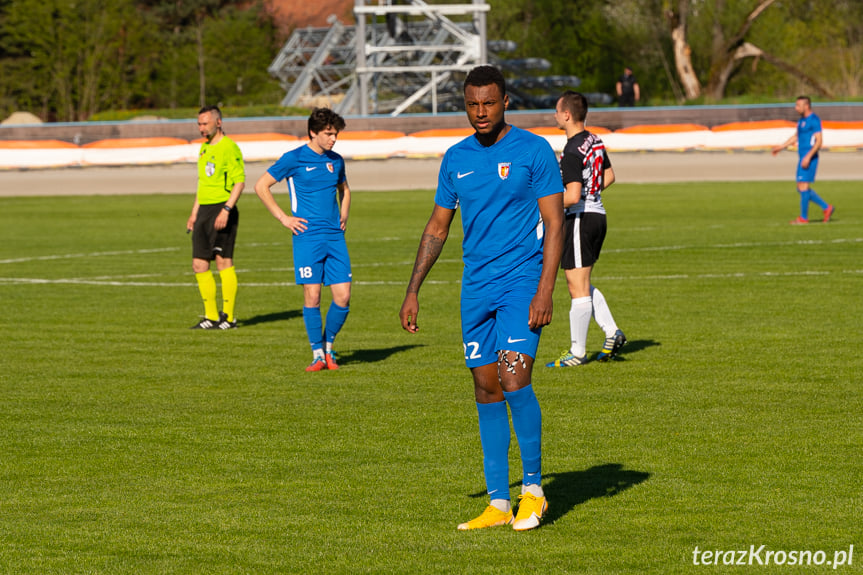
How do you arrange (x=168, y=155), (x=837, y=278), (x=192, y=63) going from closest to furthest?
(x=837, y=278), (x=168, y=155), (x=192, y=63)

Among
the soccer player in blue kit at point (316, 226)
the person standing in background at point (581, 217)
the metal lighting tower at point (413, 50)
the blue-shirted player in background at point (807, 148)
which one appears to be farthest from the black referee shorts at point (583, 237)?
the metal lighting tower at point (413, 50)

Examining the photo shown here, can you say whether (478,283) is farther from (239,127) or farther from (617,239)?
(239,127)

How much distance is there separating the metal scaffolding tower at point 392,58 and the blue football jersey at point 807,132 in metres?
25.9

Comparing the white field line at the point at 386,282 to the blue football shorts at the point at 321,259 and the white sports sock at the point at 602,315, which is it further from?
the blue football shorts at the point at 321,259

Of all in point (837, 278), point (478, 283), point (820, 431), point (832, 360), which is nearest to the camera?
point (478, 283)

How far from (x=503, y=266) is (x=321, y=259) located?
543 cm

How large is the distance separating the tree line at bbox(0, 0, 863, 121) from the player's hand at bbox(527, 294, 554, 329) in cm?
5579

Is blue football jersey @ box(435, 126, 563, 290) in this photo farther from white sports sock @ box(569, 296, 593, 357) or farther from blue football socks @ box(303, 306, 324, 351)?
blue football socks @ box(303, 306, 324, 351)

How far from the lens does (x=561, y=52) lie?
72625mm

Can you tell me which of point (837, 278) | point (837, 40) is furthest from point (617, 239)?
point (837, 40)

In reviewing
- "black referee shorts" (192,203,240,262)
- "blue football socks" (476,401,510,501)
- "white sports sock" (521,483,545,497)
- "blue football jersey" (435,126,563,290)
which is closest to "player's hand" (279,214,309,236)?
"black referee shorts" (192,203,240,262)

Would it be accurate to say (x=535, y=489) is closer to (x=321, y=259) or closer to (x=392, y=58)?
(x=321, y=259)

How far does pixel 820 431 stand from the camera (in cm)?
832

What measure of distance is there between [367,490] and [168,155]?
1399 inches
